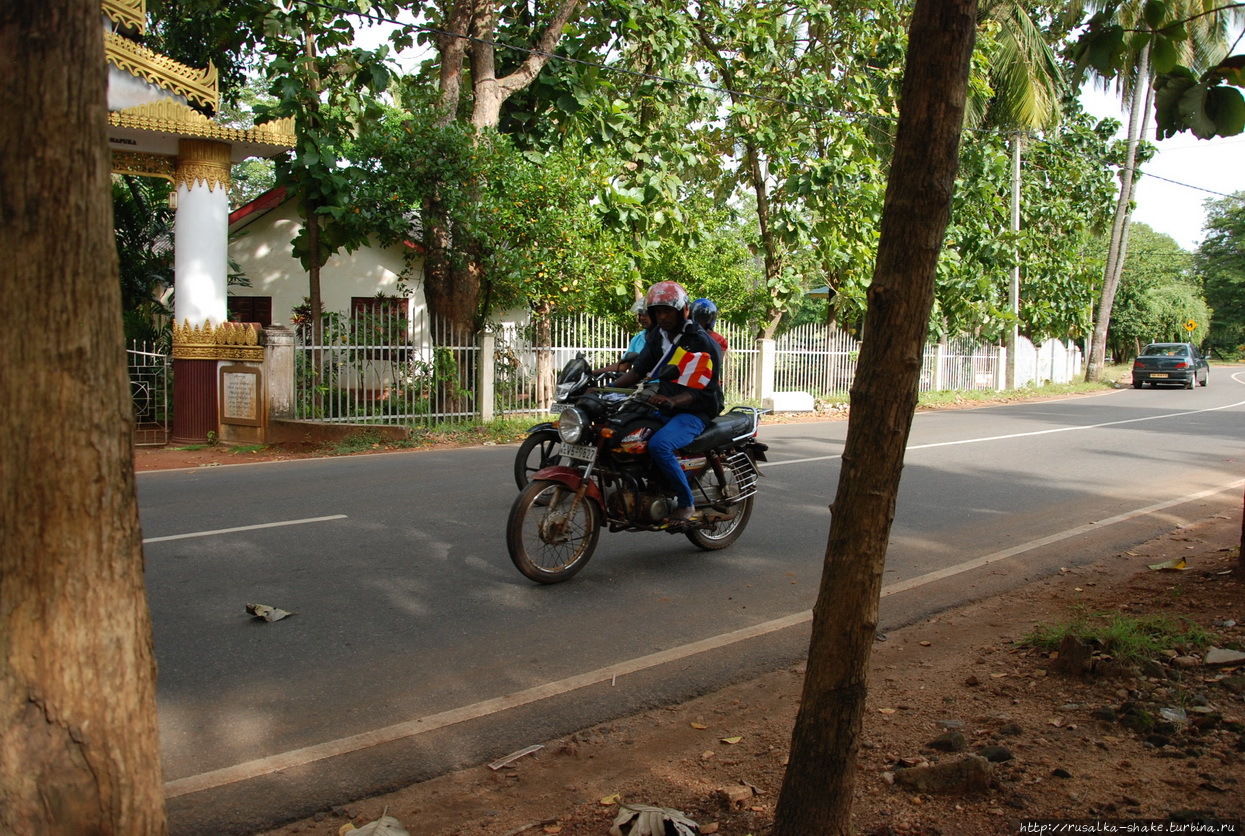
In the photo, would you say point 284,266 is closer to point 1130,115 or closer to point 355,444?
point 355,444

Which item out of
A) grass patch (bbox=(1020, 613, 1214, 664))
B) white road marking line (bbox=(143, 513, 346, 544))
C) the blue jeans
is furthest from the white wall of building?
grass patch (bbox=(1020, 613, 1214, 664))

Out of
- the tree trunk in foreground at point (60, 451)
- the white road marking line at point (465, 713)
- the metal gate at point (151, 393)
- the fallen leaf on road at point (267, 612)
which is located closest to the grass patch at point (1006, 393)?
the metal gate at point (151, 393)

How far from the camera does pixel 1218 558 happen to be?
661 centimetres

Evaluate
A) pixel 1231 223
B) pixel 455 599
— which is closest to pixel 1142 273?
pixel 1231 223

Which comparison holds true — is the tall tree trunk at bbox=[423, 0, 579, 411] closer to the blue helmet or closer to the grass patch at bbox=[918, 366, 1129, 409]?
the blue helmet

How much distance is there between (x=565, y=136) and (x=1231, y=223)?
70597mm

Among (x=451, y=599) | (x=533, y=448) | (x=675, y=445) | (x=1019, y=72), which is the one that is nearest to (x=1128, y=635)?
(x=675, y=445)

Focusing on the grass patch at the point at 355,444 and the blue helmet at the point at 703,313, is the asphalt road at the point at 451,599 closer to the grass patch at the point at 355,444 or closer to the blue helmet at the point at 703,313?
the grass patch at the point at 355,444

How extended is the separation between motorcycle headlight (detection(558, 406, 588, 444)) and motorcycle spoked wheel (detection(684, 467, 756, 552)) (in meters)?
1.12

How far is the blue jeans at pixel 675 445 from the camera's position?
21.2 feet

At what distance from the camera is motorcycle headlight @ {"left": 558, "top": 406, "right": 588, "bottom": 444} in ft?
20.7

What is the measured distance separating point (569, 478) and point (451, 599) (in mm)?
1034

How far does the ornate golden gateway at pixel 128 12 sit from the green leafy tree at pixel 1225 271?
2937 inches

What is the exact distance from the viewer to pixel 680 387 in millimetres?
6613
